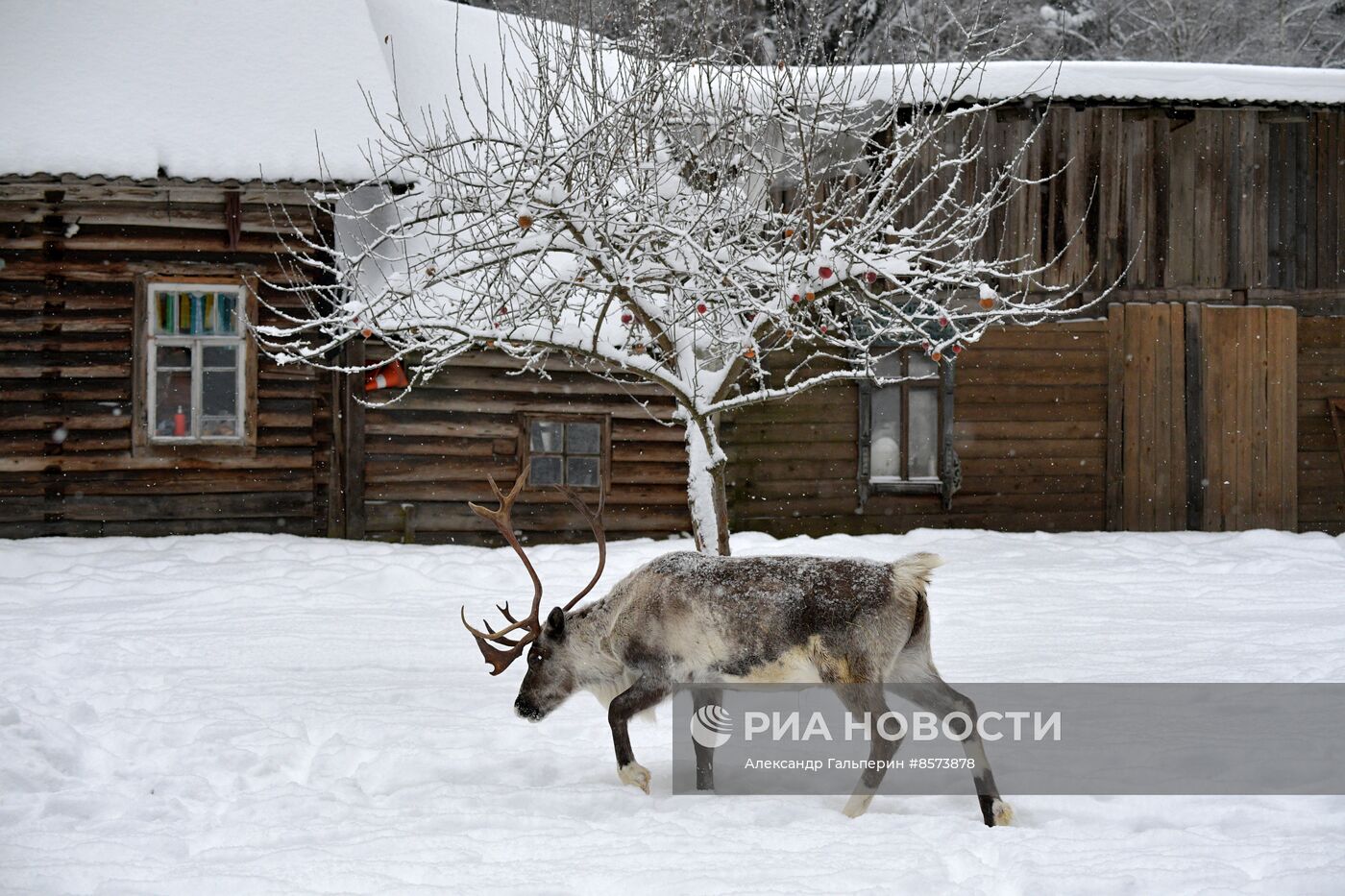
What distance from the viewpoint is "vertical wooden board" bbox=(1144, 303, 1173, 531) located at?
45.1 ft

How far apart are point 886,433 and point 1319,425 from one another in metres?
5.56

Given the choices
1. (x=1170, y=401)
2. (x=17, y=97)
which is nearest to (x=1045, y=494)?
(x=1170, y=401)

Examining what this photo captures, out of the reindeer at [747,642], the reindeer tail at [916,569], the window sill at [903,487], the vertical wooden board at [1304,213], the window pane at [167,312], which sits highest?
the vertical wooden board at [1304,213]

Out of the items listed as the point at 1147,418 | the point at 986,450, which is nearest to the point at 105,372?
the point at 986,450

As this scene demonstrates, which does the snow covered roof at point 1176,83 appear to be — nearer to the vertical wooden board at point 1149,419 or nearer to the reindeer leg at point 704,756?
the vertical wooden board at point 1149,419

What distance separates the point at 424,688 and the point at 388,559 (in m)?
4.13

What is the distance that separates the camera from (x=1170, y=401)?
13820 mm

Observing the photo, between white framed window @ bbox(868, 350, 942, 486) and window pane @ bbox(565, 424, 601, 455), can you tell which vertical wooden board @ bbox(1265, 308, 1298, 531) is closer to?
white framed window @ bbox(868, 350, 942, 486)

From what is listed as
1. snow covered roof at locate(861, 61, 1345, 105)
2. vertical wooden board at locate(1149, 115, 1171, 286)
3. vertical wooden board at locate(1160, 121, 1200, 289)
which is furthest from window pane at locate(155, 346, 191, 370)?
vertical wooden board at locate(1160, 121, 1200, 289)

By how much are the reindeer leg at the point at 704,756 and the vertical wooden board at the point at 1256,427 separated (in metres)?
11.1

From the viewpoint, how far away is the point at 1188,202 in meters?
13.9

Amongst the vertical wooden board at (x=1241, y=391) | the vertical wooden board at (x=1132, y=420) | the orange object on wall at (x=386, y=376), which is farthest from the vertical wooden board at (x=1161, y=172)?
the orange object on wall at (x=386, y=376)

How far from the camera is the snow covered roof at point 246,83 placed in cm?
1083

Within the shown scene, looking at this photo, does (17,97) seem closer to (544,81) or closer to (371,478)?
(371,478)
